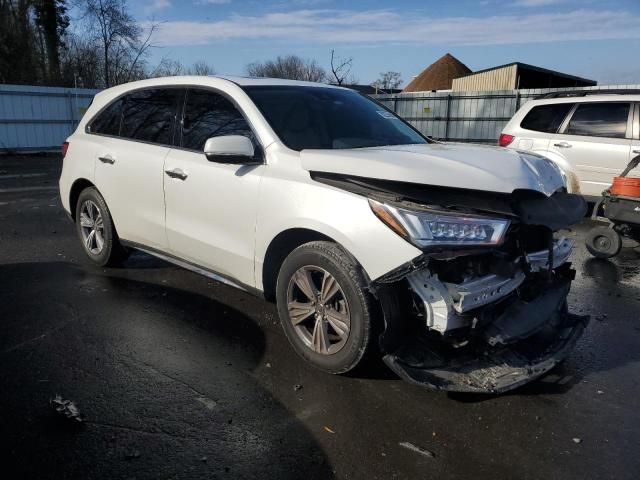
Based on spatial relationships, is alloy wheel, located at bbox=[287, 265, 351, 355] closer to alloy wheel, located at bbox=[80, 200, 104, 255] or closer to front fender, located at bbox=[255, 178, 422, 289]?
front fender, located at bbox=[255, 178, 422, 289]

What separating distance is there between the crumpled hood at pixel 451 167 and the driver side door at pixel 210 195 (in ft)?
2.19

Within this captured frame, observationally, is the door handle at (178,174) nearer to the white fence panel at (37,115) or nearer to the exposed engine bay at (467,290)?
the exposed engine bay at (467,290)

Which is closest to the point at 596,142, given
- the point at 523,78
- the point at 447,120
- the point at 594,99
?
the point at 594,99

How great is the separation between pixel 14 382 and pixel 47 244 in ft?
12.7

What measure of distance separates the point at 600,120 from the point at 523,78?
73.1ft

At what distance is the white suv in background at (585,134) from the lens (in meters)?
8.30

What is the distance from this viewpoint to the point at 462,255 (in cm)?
287

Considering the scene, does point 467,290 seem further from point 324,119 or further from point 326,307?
point 324,119

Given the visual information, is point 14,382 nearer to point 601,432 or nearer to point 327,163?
point 327,163

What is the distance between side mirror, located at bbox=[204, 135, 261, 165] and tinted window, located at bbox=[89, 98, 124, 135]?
2.07 m

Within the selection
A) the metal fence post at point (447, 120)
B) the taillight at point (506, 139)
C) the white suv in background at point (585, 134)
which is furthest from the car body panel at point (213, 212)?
the metal fence post at point (447, 120)

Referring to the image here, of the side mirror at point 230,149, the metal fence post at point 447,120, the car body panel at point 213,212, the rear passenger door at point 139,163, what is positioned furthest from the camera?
the metal fence post at point 447,120

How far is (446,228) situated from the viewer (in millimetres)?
2859

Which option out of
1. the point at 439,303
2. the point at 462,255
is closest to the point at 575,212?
the point at 462,255
